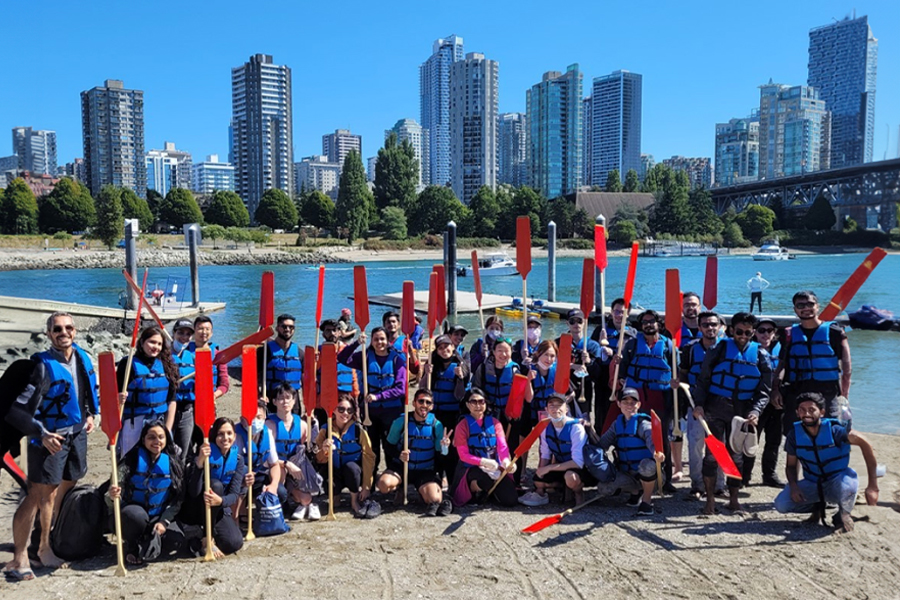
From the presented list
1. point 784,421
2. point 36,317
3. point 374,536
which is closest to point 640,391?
point 784,421

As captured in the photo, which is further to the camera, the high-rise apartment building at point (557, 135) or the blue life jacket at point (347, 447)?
the high-rise apartment building at point (557, 135)

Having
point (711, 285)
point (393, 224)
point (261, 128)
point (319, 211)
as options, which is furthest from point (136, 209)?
point (261, 128)

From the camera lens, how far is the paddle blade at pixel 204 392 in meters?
5.06

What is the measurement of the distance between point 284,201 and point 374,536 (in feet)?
300

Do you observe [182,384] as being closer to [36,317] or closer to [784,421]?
[784,421]

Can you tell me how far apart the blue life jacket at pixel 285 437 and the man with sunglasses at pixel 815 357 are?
3.92 meters

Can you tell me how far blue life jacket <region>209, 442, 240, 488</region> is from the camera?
16.8 feet

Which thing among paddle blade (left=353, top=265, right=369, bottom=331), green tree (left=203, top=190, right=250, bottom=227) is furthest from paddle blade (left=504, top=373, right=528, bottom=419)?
green tree (left=203, top=190, right=250, bottom=227)

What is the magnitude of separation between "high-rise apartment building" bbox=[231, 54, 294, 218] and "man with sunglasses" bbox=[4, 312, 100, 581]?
553 feet

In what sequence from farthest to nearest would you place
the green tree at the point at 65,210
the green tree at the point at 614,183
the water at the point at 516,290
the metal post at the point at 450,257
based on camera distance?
1. the green tree at the point at 614,183
2. the green tree at the point at 65,210
3. the metal post at the point at 450,257
4. the water at the point at 516,290

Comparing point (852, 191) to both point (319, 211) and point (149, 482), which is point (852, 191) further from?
point (149, 482)

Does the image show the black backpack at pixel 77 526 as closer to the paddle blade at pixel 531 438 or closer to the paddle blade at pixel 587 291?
the paddle blade at pixel 531 438

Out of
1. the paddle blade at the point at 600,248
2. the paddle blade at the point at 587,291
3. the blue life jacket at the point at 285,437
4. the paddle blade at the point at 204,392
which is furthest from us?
the paddle blade at the point at 587,291

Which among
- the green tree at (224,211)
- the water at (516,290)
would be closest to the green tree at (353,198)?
the water at (516,290)
